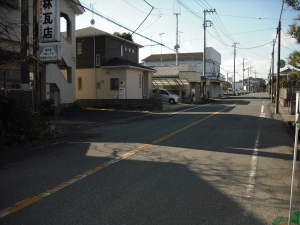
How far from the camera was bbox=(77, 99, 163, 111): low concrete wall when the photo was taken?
24.8 m

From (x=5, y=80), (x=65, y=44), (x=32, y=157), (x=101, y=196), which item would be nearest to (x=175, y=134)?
(x=32, y=157)

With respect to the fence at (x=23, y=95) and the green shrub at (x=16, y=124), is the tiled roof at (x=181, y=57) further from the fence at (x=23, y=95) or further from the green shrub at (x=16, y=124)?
the green shrub at (x=16, y=124)

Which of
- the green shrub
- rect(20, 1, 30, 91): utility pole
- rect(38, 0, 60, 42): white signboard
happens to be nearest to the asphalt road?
the green shrub

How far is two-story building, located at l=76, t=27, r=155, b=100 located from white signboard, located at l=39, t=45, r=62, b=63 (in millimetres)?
15170

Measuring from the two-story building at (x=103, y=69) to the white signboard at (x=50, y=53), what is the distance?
15.2 meters

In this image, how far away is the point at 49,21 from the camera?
39.4ft

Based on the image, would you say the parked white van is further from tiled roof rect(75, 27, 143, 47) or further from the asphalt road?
the asphalt road

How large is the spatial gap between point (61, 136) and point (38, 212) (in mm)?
7367

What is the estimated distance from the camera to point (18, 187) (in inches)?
209

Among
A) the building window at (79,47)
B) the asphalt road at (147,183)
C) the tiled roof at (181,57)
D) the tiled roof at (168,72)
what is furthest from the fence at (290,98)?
the tiled roof at (181,57)

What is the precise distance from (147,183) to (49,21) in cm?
918

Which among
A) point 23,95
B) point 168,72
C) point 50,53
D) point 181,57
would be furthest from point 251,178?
point 181,57

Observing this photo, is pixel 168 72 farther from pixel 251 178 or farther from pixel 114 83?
pixel 251 178

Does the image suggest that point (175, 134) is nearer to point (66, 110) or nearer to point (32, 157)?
point (32, 157)
